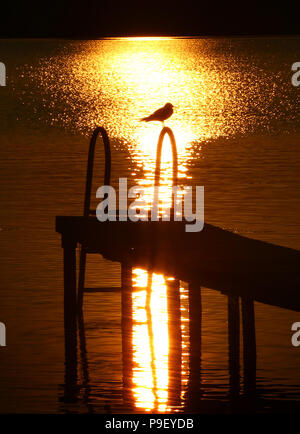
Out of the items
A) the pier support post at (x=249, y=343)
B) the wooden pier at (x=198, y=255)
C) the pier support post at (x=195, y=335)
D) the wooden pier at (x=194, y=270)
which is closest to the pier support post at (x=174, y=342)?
the wooden pier at (x=194, y=270)

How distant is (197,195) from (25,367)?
1073cm

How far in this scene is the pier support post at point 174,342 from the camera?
46.2 feet

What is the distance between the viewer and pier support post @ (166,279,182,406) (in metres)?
14.1

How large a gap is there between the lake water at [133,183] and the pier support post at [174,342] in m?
0.06

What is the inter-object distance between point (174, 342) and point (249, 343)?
1430 millimetres

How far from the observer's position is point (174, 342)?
15703mm

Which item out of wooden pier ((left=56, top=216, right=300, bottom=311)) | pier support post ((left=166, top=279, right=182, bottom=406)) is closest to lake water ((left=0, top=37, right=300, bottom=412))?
pier support post ((left=166, top=279, right=182, bottom=406))

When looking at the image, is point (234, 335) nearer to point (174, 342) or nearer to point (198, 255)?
point (198, 255)

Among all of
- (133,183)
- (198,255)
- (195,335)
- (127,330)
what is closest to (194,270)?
(198,255)

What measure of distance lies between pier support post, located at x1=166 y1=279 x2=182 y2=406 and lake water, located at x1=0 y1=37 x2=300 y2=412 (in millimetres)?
60

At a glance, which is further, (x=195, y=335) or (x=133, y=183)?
(x=133, y=183)

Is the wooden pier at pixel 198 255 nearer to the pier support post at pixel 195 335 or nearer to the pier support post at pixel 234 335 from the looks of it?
the pier support post at pixel 195 335

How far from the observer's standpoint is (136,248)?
49.5ft
